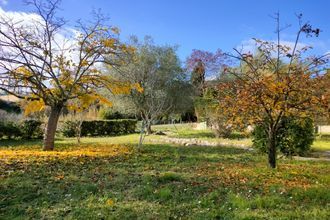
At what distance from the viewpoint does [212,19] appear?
1168 centimetres

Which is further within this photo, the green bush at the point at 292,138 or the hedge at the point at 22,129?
the hedge at the point at 22,129

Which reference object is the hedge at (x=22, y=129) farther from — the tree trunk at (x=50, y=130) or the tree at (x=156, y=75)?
the tree trunk at (x=50, y=130)

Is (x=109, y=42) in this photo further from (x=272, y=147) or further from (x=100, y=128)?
(x=100, y=128)

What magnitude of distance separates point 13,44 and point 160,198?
24.6ft

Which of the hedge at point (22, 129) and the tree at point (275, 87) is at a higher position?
the tree at point (275, 87)

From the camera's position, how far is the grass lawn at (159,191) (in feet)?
13.1

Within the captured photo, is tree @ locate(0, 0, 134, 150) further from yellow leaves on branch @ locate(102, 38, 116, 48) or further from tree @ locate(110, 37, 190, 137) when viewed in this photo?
tree @ locate(110, 37, 190, 137)

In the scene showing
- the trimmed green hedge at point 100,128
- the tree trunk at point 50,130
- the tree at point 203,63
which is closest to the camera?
the tree trunk at point 50,130

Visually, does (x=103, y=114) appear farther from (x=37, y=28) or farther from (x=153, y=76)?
(x=37, y=28)

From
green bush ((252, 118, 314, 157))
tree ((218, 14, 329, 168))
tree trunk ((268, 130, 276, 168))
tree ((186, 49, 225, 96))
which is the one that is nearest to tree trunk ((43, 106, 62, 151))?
tree ((218, 14, 329, 168))

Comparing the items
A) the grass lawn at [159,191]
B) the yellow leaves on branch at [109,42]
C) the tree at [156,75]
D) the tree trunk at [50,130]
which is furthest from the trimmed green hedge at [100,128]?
the grass lawn at [159,191]

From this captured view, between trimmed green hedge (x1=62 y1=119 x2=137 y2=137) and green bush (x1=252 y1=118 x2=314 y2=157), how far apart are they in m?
11.2

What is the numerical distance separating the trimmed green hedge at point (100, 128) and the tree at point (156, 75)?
1614mm

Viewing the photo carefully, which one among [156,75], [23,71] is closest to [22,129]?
[23,71]
